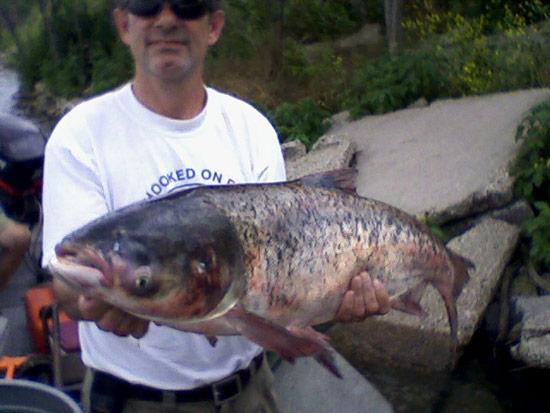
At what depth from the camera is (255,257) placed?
263cm

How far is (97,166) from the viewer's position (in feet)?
9.34

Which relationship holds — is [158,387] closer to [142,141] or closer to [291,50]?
[142,141]

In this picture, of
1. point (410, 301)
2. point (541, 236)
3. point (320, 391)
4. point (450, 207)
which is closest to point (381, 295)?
point (410, 301)

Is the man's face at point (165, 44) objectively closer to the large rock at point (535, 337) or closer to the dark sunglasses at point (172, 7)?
the dark sunglasses at point (172, 7)

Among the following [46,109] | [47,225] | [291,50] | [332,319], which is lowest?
[46,109]

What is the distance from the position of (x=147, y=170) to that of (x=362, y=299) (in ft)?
2.23

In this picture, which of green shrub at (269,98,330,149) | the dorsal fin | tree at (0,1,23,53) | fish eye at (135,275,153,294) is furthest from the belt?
tree at (0,1,23,53)

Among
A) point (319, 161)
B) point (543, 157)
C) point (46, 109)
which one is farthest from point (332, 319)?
point (46, 109)

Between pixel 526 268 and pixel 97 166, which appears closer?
pixel 97 166

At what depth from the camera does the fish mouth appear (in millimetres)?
2312

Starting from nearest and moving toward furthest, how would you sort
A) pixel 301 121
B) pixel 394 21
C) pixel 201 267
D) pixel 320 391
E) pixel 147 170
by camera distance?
pixel 201 267 < pixel 147 170 < pixel 320 391 < pixel 301 121 < pixel 394 21

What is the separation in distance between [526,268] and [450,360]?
1.24 metres

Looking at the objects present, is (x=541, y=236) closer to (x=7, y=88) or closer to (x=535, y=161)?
(x=535, y=161)

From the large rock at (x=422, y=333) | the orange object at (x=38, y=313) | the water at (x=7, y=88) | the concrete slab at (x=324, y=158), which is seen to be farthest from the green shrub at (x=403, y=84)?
the water at (x=7, y=88)
